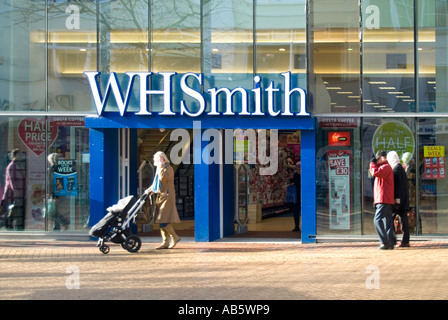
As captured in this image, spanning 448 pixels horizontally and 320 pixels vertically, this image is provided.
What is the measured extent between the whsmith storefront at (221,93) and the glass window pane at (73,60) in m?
0.02

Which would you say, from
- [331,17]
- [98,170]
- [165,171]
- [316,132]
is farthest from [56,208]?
[331,17]

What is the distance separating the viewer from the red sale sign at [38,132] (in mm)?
16906

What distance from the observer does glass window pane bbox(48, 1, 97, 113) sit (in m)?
16.8

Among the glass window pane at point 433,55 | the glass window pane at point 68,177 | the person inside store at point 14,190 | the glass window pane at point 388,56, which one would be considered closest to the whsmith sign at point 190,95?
the glass window pane at point 68,177

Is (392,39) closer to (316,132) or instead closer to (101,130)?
(316,132)

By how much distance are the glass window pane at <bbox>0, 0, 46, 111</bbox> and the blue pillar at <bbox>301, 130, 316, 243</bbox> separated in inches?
239

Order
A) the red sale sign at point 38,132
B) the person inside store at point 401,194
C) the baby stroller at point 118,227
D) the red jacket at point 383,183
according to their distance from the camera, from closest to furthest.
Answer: the baby stroller at point 118,227 < the red jacket at point 383,183 < the person inside store at point 401,194 < the red sale sign at point 38,132

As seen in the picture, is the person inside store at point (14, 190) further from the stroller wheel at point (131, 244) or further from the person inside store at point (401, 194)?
the person inside store at point (401, 194)

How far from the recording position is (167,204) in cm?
1478

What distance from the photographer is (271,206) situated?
2306 cm

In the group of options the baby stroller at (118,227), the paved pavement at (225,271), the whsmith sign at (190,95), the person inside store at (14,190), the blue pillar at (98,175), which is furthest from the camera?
the person inside store at (14,190)

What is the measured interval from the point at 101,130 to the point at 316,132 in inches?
187

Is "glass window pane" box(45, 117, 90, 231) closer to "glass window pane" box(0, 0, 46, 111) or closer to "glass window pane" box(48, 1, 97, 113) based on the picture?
"glass window pane" box(48, 1, 97, 113)

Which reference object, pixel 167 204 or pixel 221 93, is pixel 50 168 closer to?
pixel 167 204
